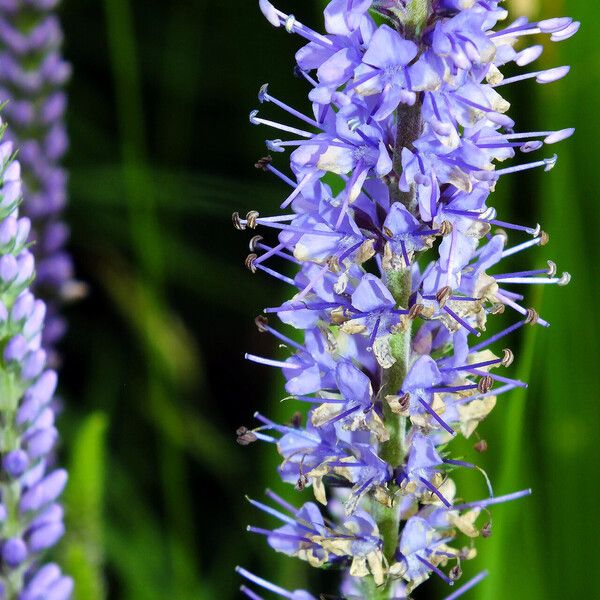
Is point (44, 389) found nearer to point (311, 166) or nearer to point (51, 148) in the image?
point (311, 166)

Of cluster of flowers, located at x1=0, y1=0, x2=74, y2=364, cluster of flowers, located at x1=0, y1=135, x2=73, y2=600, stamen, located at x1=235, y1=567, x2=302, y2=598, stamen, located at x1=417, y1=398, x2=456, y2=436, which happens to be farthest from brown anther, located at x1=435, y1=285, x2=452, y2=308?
cluster of flowers, located at x1=0, y1=0, x2=74, y2=364

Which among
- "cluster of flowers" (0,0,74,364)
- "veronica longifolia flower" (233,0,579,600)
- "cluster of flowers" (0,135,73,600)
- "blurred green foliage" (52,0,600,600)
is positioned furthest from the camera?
"cluster of flowers" (0,0,74,364)

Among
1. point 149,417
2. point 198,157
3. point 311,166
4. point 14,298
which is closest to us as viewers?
point 311,166

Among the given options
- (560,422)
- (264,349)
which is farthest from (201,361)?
(560,422)

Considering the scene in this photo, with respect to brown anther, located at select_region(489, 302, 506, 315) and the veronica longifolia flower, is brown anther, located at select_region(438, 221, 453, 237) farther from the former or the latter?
brown anther, located at select_region(489, 302, 506, 315)

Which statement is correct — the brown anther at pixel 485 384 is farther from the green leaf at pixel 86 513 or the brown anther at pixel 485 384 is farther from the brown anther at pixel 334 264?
the green leaf at pixel 86 513

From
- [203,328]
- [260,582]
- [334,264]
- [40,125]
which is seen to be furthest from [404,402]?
[203,328]
